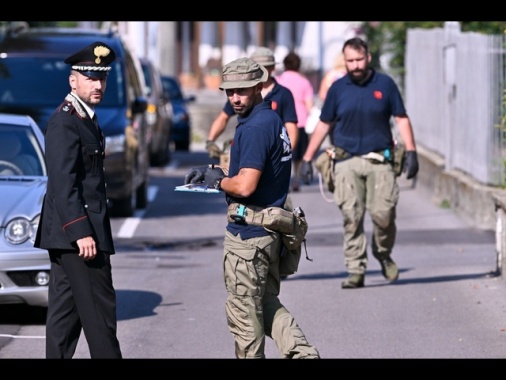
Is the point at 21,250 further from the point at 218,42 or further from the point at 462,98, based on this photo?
the point at 218,42

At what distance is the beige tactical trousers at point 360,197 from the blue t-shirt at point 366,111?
14cm

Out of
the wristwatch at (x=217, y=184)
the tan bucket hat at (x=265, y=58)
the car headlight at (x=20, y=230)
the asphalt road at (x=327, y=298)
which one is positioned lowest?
the asphalt road at (x=327, y=298)

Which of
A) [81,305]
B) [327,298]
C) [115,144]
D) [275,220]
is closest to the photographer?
[81,305]

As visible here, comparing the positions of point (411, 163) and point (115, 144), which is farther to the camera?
point (115, 144)

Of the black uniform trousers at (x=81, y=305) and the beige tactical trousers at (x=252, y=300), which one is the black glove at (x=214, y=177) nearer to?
the beige tactical trousers at (x=252, y=300)

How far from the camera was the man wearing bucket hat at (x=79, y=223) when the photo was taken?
21.8 feet

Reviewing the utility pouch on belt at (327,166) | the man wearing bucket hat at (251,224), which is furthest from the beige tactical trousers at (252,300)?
the utility pouch on belt at (327,166)

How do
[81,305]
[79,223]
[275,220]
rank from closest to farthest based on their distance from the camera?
[79,223] < [81,305] < [275,220]

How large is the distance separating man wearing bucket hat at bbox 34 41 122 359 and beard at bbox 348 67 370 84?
4.10 m

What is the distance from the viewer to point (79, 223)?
6629 mm

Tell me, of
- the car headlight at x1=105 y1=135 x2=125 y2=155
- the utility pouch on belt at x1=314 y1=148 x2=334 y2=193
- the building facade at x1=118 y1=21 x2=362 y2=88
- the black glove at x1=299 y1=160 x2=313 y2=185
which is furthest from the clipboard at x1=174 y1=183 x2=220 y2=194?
the building facade at x1=118 y1=21 x2=362 y2=88

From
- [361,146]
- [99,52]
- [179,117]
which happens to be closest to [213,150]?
[361,146]

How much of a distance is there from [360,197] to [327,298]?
0.91m
